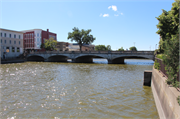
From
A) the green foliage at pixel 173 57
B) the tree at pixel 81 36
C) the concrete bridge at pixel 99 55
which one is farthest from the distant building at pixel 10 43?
the green foliage at pixel 173 57

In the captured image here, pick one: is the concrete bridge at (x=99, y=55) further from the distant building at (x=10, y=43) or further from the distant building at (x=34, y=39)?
the distant building at (x=34, y=39)

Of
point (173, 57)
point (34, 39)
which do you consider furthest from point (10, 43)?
point (173, 57)

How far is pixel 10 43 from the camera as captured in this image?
59.4 meters

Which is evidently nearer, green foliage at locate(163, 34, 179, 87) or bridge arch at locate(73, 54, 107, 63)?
green foliage at locate(163, 34, 179, 87)

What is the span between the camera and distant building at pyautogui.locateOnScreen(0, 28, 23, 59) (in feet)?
184

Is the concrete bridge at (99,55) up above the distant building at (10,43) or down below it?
below

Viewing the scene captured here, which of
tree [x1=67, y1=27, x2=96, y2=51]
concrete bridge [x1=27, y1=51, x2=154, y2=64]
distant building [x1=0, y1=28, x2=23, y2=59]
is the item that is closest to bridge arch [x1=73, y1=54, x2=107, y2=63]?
concrete bridge [x1=27, y1=51, x2=154, y2=64]

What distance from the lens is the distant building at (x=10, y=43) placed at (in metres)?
55.9

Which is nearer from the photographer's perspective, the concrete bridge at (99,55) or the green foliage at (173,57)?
the green foliage at (173,57)

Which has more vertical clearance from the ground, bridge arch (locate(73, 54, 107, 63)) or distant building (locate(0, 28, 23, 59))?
distant building (locate(0, 28, 23, 59))

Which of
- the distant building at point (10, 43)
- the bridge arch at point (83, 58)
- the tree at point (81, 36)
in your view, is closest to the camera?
the distant building at point (10, 43)

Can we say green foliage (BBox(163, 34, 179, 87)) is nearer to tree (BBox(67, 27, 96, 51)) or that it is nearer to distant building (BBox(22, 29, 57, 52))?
tree (BBox(67, 27, 96, 51))

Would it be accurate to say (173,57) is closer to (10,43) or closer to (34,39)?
(10,43)

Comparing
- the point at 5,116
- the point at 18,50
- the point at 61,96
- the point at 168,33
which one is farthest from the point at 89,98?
the point at 18,50
